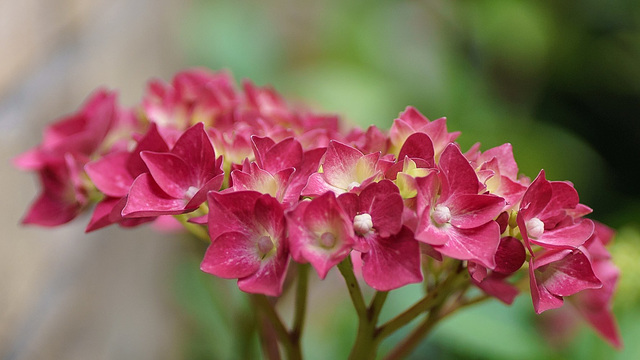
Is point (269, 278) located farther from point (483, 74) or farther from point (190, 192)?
point (483, 74)

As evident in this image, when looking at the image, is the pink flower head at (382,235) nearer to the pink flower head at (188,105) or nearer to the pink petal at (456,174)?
the pink petal at (456,174)

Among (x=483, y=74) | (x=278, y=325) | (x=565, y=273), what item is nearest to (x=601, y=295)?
(x=565, y=273)

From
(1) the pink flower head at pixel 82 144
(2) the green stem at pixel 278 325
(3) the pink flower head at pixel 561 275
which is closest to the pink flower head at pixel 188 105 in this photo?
(1) the pink flower head at pixel 82 144

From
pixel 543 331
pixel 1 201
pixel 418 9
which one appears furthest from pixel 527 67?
pixel 1 201

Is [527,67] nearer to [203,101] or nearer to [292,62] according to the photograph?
[292,62]

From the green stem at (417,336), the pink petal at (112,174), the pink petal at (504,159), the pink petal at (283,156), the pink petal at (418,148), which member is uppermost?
the pink petal at (418,148)

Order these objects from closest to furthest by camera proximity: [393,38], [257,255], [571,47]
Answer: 1. [257,255]
2. [571,47]
3. [393,38]
